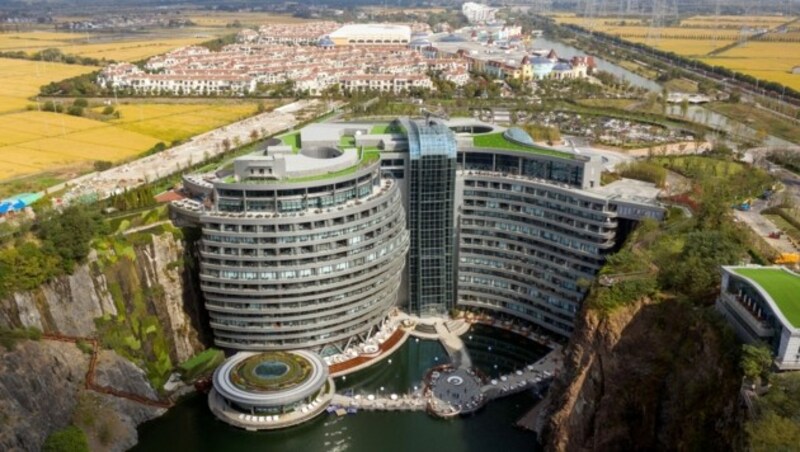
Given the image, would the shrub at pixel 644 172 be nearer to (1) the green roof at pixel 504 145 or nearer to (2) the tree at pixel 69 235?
(1) the green roof at pixel 504 145

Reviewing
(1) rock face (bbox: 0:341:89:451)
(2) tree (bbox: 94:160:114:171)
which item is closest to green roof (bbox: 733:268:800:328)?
(1) rock face (bbox: 0:341:89:451)

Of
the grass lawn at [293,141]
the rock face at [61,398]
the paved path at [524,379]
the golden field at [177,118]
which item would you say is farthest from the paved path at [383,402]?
the golden field at [177,118]

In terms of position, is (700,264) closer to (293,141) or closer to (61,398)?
(293,141)

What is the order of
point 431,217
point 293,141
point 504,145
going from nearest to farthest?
point 431,217 → point 504,145 → point 293,141

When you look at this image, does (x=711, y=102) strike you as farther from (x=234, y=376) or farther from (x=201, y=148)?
(x=234, y=376)

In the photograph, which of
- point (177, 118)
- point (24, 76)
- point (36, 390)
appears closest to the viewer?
point (36, 390)

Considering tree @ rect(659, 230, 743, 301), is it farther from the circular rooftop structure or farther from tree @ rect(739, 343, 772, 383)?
the circular rooftop structure

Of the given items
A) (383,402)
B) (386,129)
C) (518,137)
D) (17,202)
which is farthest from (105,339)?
(518,137)
